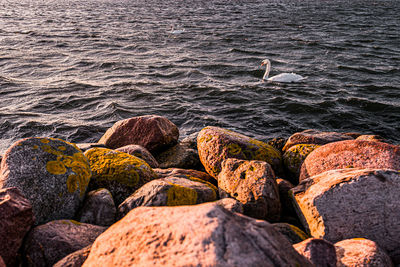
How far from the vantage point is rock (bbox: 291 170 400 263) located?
3268mm

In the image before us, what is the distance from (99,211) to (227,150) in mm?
2301

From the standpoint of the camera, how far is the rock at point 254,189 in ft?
12.3

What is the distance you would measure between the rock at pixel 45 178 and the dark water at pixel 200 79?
414 cm

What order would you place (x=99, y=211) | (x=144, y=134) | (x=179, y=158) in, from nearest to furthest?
(x=99, y=211) → (x=179, y=158) → (x=144, y=134)

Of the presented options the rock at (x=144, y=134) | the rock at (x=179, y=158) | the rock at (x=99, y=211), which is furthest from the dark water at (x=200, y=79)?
the rock at (x=99, y=211)

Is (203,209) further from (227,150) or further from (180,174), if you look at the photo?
(227,150)

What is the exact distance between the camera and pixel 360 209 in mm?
3314

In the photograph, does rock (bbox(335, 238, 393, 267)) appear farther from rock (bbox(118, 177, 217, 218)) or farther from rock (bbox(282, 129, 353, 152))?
rock (bbox(282, 129, 353, 152))

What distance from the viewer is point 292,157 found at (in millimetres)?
5477

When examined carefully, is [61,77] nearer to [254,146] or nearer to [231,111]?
[231,111]

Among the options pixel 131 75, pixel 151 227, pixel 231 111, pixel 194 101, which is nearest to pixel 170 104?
pixel 194 101

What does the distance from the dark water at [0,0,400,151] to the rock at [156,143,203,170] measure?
2.06 metres

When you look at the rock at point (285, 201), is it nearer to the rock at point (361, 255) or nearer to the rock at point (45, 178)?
the rock at point (361, 255)

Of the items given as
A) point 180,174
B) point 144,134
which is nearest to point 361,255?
point 180,174
